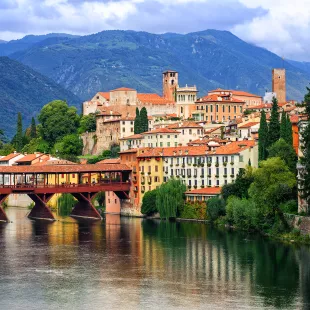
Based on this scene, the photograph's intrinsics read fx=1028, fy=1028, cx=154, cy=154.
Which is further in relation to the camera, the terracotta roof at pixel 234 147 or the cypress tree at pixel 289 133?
the terracotta roof at pixel 234 147

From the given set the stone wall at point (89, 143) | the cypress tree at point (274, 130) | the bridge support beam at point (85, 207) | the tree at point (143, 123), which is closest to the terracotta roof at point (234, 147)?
the cypress tree at point (274, 130)

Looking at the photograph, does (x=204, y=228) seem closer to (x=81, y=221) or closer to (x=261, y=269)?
(x=81, y=221)

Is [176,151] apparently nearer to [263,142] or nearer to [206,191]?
[206,191]

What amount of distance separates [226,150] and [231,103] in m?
50.0

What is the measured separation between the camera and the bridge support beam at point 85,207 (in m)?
110

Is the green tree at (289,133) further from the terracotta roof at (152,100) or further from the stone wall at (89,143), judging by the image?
the terracotta roof at (152,100)

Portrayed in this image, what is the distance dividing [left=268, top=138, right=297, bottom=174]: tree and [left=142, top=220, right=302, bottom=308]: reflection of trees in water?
8.19m

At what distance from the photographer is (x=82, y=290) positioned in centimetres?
5947

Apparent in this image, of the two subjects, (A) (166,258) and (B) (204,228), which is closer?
(A) (166,258)

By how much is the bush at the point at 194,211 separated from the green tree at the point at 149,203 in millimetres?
4718

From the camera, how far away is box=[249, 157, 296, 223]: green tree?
80.6 m

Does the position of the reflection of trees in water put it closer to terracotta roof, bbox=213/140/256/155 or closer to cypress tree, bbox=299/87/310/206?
cypress tree, bbox=299/87/310/206

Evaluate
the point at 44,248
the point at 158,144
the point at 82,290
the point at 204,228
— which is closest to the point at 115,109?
the point at 158,144

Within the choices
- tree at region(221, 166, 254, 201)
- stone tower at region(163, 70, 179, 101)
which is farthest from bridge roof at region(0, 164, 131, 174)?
stone tower at region(163, 70, 179, 101)
